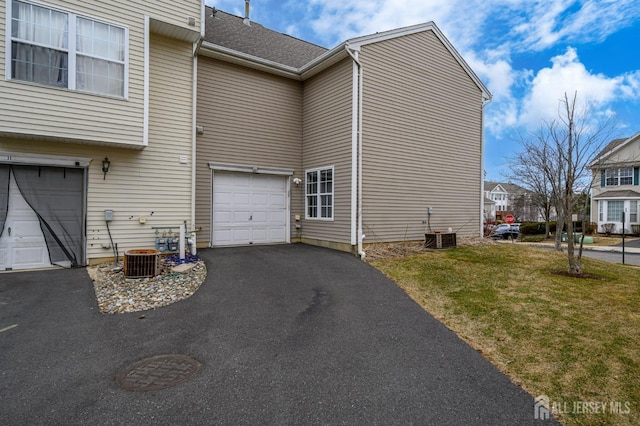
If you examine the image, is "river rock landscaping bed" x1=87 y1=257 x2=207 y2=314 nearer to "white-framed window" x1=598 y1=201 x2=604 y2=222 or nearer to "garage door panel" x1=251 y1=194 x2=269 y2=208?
"garage door panel" x1=251 y1=194 x2=269 y2=208

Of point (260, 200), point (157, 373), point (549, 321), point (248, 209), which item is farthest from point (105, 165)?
point (549, 321)

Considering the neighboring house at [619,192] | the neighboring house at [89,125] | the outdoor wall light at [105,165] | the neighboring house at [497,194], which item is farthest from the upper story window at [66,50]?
the neighboring house at [497,194]

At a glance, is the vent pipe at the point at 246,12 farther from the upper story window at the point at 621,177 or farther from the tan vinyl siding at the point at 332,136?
the upper story window at the point at 621,177

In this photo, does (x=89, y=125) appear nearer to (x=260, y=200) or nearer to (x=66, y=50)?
(x=66, y=50)

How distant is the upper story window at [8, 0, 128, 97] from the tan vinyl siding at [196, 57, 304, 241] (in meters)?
2.54

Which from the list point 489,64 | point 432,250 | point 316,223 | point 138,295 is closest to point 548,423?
point 138,295

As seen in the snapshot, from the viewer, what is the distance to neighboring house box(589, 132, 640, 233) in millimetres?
24141

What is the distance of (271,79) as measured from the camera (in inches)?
426

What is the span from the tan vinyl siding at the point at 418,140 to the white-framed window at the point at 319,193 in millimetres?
1184

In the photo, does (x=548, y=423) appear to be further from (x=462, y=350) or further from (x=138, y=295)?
(x=138, y=295)

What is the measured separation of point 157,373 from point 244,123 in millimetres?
8293

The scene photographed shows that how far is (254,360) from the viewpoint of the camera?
360cm

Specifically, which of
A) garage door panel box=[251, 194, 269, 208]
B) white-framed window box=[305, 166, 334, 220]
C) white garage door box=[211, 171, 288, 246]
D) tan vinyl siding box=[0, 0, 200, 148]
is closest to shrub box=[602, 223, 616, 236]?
white-framed window box=[305, 166, 334, 220]

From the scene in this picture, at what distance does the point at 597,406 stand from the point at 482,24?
14984 millimetres
